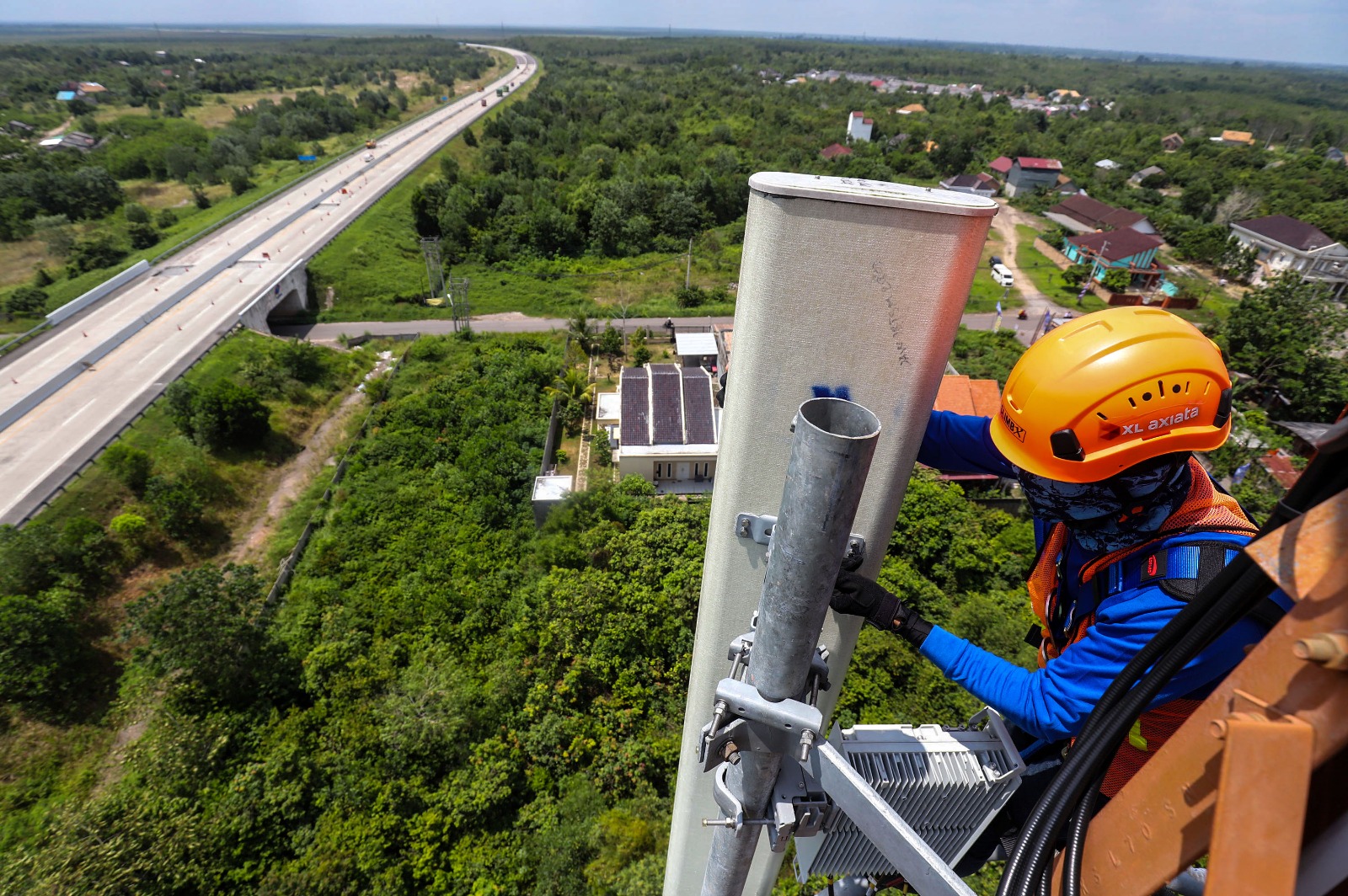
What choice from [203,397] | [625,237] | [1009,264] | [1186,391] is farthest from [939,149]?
[1186,391]

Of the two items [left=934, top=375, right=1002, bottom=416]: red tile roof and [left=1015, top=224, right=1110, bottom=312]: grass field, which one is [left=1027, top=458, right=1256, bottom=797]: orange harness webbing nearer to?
[left=934, top=375, right=1002, bottom=416]: red tile roof

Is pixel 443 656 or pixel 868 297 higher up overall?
pixel 868 297

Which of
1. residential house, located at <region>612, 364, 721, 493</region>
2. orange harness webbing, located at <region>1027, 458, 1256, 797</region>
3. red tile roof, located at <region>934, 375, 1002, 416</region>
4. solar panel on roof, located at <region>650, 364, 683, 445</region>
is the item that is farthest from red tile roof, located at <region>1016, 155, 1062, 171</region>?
orange harness webbing, located at <region>1027, 458, 1256, 797</region>

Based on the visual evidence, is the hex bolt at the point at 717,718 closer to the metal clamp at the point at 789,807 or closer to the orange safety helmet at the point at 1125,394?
the metal clamp at the point at 789,807

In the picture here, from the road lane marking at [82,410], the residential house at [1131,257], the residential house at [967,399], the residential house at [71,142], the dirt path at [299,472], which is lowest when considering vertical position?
the dirt path at [299,472]

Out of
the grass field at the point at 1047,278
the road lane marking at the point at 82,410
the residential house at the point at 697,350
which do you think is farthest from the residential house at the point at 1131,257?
the road lane marking at the point at 82,410

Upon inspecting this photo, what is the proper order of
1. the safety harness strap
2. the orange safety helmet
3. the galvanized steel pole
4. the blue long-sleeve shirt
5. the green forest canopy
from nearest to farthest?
1. the galvanized steel pole
2. the blue long-sleeve shirt
3. the safety harness strap
4. the orange safety helmet
5. the green forest canopy

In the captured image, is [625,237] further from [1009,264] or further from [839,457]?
[839,457]
